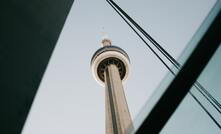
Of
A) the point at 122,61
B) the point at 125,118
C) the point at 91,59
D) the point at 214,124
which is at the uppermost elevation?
the point at 91,59

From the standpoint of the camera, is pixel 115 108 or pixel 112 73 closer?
pixel 115 108

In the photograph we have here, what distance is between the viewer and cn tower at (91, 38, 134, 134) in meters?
34.3

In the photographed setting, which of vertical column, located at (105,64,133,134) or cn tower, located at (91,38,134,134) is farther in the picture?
cn tower, located at (91,38,134,134)

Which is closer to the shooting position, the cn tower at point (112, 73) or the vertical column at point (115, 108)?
the vertical column at point (115, 108)

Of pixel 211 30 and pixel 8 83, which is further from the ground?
pixel 8 83

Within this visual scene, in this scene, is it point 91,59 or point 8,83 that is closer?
point 8,83

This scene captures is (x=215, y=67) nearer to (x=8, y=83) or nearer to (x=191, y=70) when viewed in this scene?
(x=191, y=70)

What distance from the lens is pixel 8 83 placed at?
264 centimetres

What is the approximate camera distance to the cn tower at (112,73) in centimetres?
3434

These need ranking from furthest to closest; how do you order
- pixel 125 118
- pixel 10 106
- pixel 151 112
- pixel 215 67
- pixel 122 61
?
pixel 122 61, pixel 125 118, pixel 10 106, pixel 215 67, pixel 151 112

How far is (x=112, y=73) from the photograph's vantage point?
43.5 m

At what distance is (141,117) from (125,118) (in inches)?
1175

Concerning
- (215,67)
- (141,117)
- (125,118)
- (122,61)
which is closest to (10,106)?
(141,117)

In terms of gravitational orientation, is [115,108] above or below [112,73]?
below
